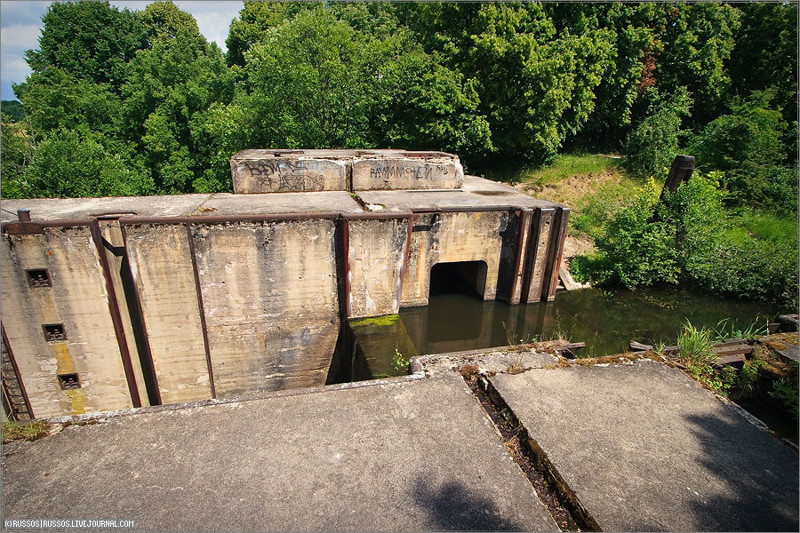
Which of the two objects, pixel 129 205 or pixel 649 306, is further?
pixel 649 306

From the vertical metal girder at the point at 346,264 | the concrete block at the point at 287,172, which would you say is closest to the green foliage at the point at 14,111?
the concrete block at the point at 287,172

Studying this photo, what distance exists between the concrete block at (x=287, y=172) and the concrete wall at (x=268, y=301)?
2.89m

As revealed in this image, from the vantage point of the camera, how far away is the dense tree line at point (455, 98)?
14727 mm

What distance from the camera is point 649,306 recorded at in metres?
10.9

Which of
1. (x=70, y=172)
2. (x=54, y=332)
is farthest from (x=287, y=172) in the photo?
(x=70, y=172)

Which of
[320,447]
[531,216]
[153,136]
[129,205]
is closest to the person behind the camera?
[320,447]

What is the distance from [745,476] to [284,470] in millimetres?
3778

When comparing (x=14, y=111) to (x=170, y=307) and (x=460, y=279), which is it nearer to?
(x=170, y=307)

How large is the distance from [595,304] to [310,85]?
443 inches

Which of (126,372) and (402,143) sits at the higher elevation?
(402,143)

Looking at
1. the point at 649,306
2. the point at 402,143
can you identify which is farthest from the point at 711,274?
the point at 402,143

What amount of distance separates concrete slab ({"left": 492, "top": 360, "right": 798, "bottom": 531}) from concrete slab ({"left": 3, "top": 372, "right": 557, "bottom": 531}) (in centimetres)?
53

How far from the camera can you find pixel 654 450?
12.3 ft

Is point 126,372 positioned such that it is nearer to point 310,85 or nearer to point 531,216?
point 531,216
